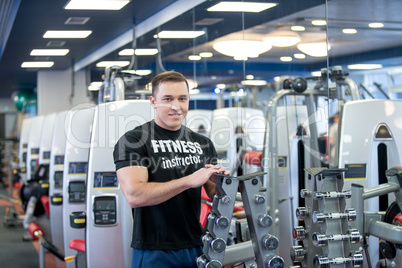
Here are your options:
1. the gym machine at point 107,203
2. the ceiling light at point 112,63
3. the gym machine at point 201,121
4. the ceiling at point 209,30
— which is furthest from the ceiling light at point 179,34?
the gym machine at point 107,203

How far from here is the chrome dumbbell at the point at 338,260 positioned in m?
2.56

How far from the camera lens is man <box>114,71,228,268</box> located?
2.23 m

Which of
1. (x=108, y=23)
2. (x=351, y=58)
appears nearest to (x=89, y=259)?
(x=351, y=58)

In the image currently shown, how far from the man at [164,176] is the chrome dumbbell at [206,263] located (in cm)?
11

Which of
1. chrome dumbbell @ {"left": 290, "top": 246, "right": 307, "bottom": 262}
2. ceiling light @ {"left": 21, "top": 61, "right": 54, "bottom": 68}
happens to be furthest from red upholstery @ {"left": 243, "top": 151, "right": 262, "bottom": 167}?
ceiling light @ {"left": 21, "top": 61, "right": 54, "bottom": 68}

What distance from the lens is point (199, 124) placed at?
22.0ft

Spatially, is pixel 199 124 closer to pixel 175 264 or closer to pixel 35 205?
pixel 35 205

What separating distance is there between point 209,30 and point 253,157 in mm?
1539

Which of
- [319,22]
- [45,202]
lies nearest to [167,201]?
[319,22]

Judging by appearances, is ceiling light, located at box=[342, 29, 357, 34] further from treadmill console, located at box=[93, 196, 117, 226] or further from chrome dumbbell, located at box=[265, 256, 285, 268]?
chrome dumbbell, located at box=[265, 256, 285, 268]

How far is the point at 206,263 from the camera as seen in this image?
2158mm

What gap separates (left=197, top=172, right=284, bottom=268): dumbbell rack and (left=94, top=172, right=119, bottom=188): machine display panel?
5.70 feet

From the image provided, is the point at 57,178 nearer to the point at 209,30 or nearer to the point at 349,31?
the point at 209,30

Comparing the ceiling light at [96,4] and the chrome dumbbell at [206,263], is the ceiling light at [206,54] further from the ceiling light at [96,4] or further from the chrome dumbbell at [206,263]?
the chrome dumbbell at [206,263]
